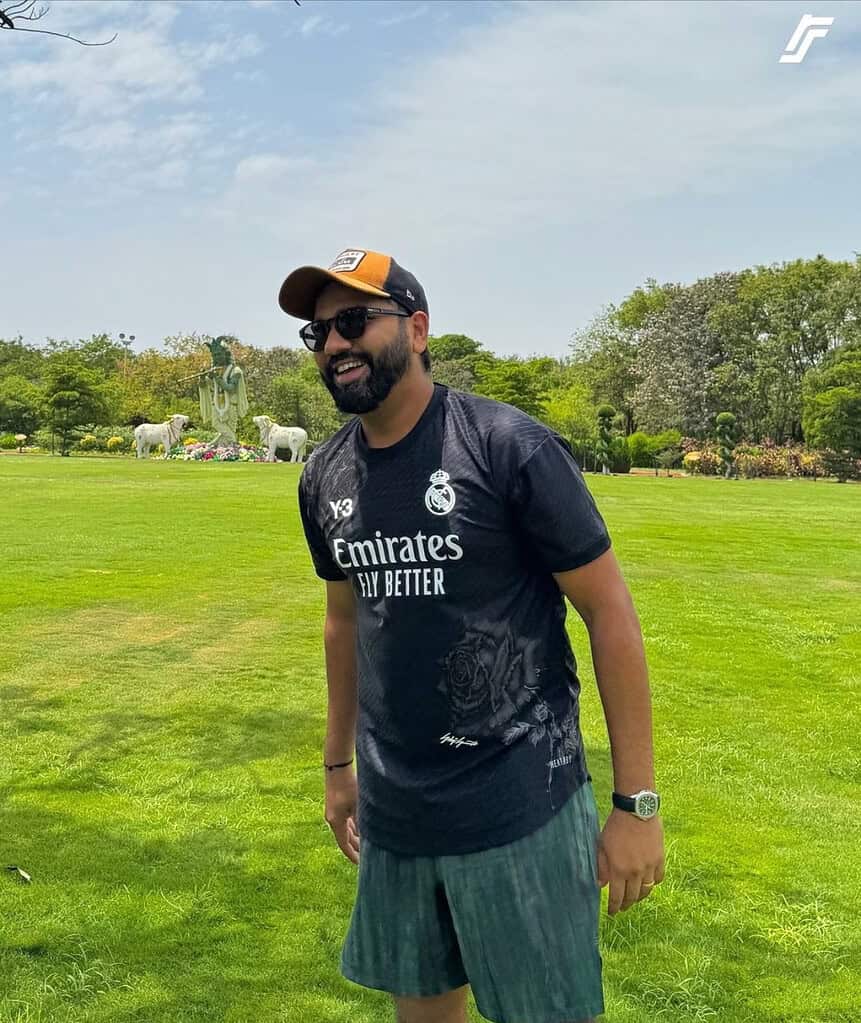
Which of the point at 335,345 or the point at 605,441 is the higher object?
the point at 605,441

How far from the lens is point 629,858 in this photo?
198cm

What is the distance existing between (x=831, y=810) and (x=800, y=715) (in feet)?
5.37

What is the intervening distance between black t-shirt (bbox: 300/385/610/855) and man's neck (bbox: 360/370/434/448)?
26 millimetres

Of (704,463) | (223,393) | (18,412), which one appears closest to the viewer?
(704,463)

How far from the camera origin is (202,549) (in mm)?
13672

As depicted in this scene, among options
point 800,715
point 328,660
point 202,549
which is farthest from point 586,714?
point 202,549

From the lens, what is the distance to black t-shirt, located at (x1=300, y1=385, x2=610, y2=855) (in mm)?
1871

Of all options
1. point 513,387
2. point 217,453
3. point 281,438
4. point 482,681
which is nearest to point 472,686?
point 482,681

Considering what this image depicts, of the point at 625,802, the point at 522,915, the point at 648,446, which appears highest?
the point at 648,446

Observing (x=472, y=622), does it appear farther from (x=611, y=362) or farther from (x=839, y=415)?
(x=611, y=362)

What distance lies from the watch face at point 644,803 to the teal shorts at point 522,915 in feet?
0.35

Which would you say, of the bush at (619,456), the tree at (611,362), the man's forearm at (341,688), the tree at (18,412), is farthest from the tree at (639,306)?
the man's forearm at (341,688)

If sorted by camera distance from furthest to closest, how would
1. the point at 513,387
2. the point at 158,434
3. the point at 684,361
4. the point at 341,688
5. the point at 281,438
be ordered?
the point at 684,361
the point at 513,387
the point at 158,434
the point at 281,438
the point at 341,688

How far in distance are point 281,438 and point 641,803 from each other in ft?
139
